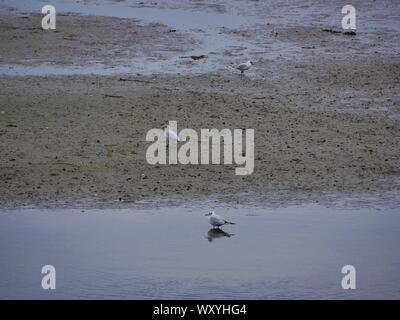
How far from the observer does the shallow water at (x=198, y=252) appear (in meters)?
→ 7.99

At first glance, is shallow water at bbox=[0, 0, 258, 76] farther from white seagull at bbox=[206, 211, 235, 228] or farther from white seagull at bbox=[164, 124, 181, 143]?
white seagull at bbox=[206, 211, 235, 228]

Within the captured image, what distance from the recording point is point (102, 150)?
11453 mm

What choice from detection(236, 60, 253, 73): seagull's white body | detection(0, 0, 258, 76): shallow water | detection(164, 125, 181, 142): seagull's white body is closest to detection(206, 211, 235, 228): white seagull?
detection(164, 125, 181, 142): seagull's white body

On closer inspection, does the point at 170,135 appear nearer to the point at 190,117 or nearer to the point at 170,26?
the point at 190,117

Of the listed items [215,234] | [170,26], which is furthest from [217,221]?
[170,26]

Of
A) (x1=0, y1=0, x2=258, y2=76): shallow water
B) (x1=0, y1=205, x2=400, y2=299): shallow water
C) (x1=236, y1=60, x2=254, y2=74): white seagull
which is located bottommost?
(x1=0, y1=205, x2=400, y2=299): shallow water

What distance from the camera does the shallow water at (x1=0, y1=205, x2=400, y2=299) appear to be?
314 inches

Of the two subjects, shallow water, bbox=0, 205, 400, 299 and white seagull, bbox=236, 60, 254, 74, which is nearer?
shallow water, bbox=0, 205, 400, 299

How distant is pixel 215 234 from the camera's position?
918 centimetres

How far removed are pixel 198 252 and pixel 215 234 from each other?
1.61ft

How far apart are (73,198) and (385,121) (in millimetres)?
4695

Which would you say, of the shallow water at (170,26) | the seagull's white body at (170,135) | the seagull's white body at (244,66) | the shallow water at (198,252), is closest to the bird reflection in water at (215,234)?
the shallow water at (198,252)

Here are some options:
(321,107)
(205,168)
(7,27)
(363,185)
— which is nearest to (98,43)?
(7,27)

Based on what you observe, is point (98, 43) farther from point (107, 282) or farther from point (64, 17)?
point (107, 282)
